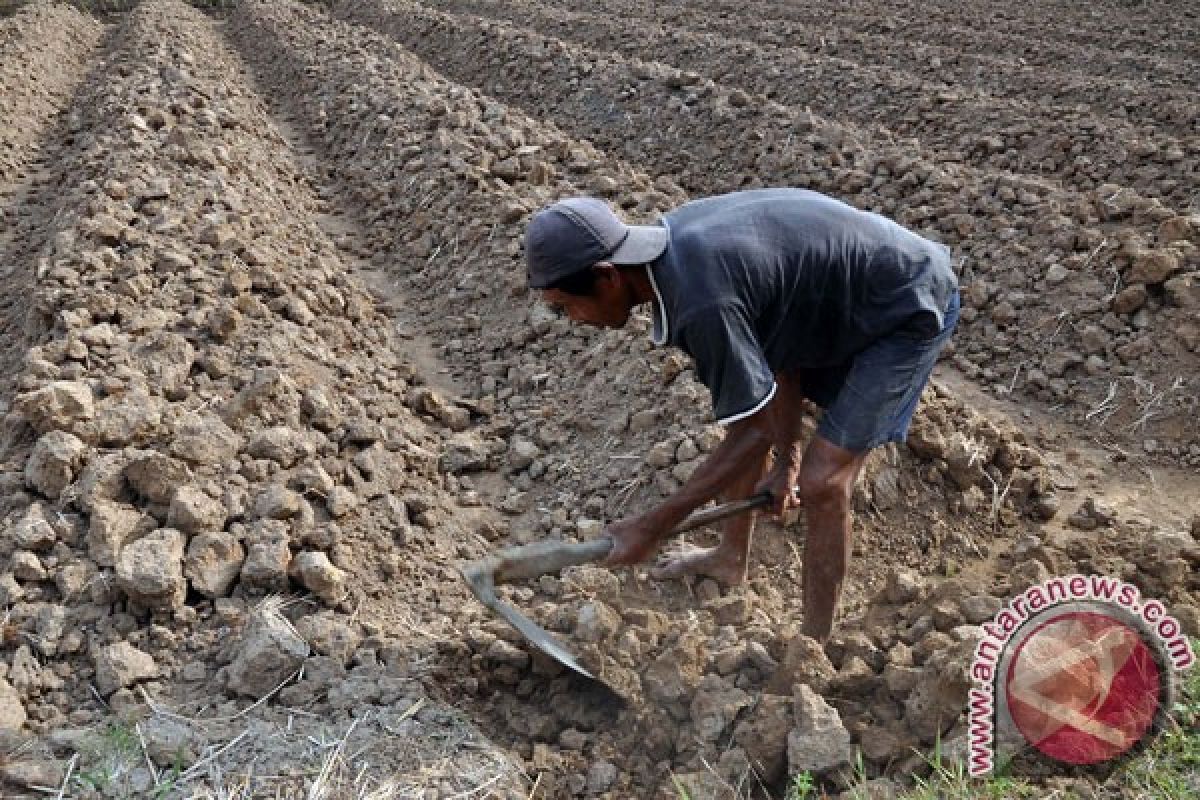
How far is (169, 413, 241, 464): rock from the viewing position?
366cm

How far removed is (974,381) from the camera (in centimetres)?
522

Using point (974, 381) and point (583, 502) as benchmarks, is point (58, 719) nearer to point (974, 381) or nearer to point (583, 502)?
point (583, 502)

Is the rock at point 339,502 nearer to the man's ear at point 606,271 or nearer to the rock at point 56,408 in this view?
the rock at point 56,408

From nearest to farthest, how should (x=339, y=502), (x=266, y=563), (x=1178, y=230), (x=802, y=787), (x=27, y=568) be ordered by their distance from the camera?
(x=802, y=787) < (x=27, y=568) < (x=266, y=563) < (x=339, y=502) < (x=1178, y=230)

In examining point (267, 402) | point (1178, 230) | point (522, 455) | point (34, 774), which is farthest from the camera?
point (1178, 230)

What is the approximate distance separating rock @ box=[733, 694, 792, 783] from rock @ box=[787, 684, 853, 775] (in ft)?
0.14

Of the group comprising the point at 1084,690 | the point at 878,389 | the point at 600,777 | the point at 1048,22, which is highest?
the point at 1048,22

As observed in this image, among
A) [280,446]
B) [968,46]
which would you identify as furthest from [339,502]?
[968,46]

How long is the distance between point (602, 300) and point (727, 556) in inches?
50.7

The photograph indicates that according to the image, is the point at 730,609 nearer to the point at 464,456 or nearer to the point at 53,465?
the point at 464,456

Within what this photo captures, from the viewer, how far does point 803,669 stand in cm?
284

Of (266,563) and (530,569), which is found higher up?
(530,569)

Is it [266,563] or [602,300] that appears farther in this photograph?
[266,563]

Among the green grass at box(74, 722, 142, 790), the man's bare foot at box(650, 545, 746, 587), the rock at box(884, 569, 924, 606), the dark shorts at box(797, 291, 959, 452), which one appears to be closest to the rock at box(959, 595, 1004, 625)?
the rock at box(884, 569, 924, 606)
